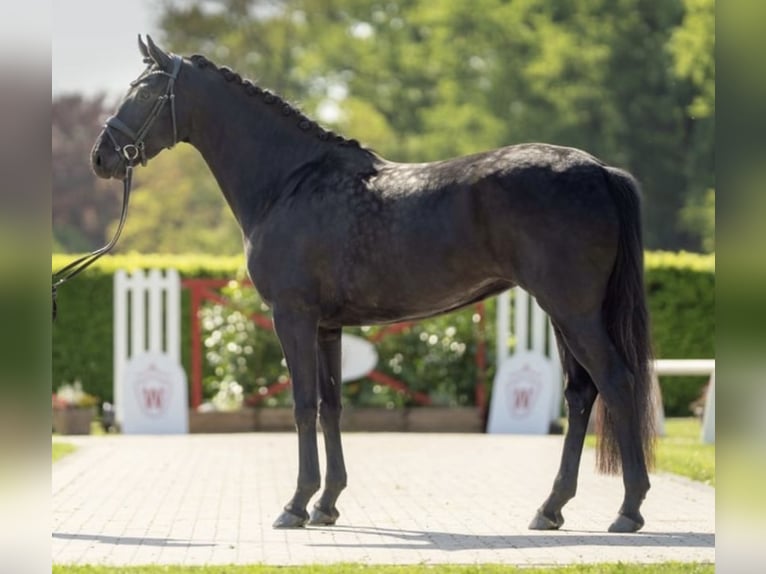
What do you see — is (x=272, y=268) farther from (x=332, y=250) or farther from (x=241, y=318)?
(x=241, y=318)

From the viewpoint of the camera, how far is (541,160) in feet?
23.0

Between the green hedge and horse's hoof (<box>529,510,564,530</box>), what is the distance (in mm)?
7956

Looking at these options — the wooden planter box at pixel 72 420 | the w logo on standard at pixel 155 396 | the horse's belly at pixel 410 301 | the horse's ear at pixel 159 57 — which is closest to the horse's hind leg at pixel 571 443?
the horse's belly at pixel 410 301

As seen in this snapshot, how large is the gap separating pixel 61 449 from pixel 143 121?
583cm

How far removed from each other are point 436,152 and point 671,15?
22.9ft

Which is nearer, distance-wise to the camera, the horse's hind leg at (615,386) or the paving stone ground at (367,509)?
the paving stone ground at (367,509)

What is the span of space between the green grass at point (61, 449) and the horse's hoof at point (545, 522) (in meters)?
5.87

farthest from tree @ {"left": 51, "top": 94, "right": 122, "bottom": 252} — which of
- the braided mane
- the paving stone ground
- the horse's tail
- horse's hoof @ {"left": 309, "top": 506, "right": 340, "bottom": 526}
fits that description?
the horse's tail

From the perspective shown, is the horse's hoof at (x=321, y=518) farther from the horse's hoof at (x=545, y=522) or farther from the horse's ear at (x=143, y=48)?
the horse's ear at (x=143, y=48)

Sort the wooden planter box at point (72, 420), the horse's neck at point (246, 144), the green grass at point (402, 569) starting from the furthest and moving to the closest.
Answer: the wooden planter box at point (72, 420)
the horse's neck at point (246, 144)
the green grass at point (402, 569)

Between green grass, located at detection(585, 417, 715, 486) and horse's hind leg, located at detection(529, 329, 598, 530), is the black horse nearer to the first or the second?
horse's hind leg, located at detection(529, 329, 598, 530)

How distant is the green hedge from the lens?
52.1ft

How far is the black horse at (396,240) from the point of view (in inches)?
272

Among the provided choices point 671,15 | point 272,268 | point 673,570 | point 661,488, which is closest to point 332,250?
point 272,268
